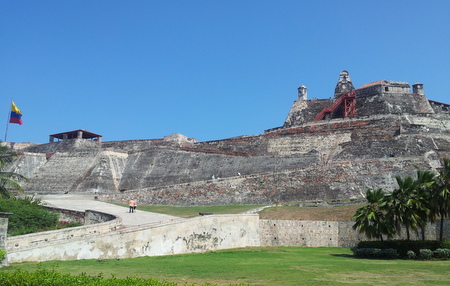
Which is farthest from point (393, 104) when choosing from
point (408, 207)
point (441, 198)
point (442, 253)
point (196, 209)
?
point (442, 253)

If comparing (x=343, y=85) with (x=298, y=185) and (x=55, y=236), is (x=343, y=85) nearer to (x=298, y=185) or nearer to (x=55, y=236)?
(x=298, y=185)

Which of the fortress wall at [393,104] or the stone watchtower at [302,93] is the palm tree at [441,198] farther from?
the stone watchtower at [302,93]

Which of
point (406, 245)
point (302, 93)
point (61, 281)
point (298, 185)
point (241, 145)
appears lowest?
point (61, 281)

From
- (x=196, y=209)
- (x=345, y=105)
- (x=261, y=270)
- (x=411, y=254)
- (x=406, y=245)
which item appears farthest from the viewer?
(x=345, y=105)

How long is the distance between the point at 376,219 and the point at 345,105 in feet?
109

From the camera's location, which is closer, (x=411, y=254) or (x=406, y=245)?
(x=411, y=254)

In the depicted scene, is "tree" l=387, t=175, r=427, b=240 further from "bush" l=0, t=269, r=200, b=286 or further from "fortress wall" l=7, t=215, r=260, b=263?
"bush" l=0, t=269, r=200, b=286

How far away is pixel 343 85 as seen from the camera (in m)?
55.8

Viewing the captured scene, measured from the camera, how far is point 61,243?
588 inches

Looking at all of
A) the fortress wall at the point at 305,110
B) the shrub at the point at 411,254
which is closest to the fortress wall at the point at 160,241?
the shrub at the point at 411,254

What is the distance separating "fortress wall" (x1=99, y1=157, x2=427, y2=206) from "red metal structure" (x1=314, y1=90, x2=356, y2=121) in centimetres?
2057

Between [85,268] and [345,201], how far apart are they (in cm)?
1670

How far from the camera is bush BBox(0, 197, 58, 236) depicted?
67.0 ft

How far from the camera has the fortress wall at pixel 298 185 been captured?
27.9m
